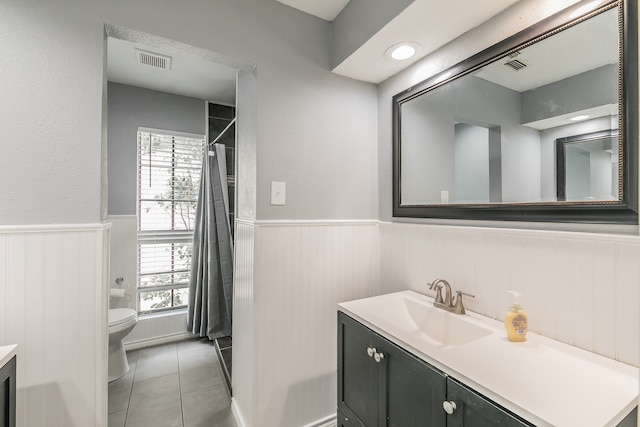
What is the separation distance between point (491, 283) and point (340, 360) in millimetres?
769

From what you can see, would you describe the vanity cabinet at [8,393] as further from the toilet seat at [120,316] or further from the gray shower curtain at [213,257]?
the gray shower curtain at [213,257]

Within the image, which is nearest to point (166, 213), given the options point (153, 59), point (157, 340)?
point (157, 340)

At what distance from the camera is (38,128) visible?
3.72 ft

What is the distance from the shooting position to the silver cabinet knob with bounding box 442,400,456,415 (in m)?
0.82

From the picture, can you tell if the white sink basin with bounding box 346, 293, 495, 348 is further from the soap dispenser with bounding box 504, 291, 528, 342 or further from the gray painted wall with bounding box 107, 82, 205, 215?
the gray painted wall with bounding box 107, 82, 205, 215

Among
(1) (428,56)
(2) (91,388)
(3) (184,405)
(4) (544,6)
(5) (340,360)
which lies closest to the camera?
(4) (544,6)

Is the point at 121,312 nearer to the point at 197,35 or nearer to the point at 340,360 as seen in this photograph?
the point at 340,360

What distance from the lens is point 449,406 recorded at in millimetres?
828

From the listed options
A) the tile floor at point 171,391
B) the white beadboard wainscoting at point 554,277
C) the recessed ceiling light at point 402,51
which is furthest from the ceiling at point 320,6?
the tile floor at point 171,391

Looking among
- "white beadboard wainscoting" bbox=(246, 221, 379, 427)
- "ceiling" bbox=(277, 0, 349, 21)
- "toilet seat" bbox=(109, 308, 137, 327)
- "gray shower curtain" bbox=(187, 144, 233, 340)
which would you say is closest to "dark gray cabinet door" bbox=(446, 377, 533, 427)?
"white beadboard wainscoting" bbox=(246, 221, 379, 427)

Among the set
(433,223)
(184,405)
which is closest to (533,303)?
(433,223)

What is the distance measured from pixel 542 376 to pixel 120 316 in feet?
9.02

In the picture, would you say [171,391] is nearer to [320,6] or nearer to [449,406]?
[449,406]

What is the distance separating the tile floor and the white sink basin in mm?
1244
